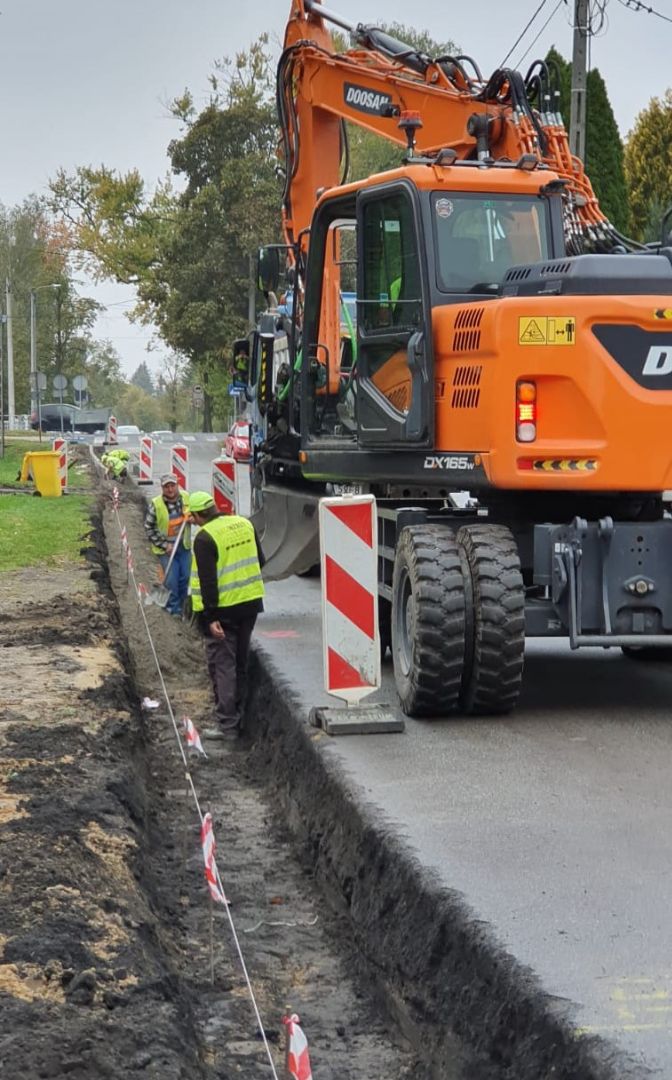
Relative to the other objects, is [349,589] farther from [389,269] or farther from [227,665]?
[227,665]

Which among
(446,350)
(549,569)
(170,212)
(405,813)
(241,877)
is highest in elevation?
(170,212)

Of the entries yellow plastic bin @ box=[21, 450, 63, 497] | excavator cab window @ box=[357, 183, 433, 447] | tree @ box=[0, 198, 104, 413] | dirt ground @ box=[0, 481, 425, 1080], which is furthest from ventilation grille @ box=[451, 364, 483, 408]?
tree @ box=[0, 198, 104, 413]

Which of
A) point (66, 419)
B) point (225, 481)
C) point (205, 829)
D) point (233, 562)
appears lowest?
point (205, 829)

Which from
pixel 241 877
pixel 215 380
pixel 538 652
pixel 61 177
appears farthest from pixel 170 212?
pixel 241 877

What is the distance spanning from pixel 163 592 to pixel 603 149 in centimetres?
1547

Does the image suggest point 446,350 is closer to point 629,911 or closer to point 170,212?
point 629,911

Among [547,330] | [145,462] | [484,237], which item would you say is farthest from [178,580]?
[145,462]

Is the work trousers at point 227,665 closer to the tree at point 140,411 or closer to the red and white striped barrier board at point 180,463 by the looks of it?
the red and white striped barrier board at point 180,463

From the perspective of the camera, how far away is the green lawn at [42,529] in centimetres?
1867

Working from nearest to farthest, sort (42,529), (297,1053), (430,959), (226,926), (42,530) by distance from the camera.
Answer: (297,1053) < (430,959) < (226,926) < (42,530) < (42,529)

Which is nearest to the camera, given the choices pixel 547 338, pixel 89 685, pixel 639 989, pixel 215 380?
pixel 639 989

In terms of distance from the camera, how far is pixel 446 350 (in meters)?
9.70

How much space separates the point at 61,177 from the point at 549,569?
52023 millimetres

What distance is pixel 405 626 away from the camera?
10008 millimetres
